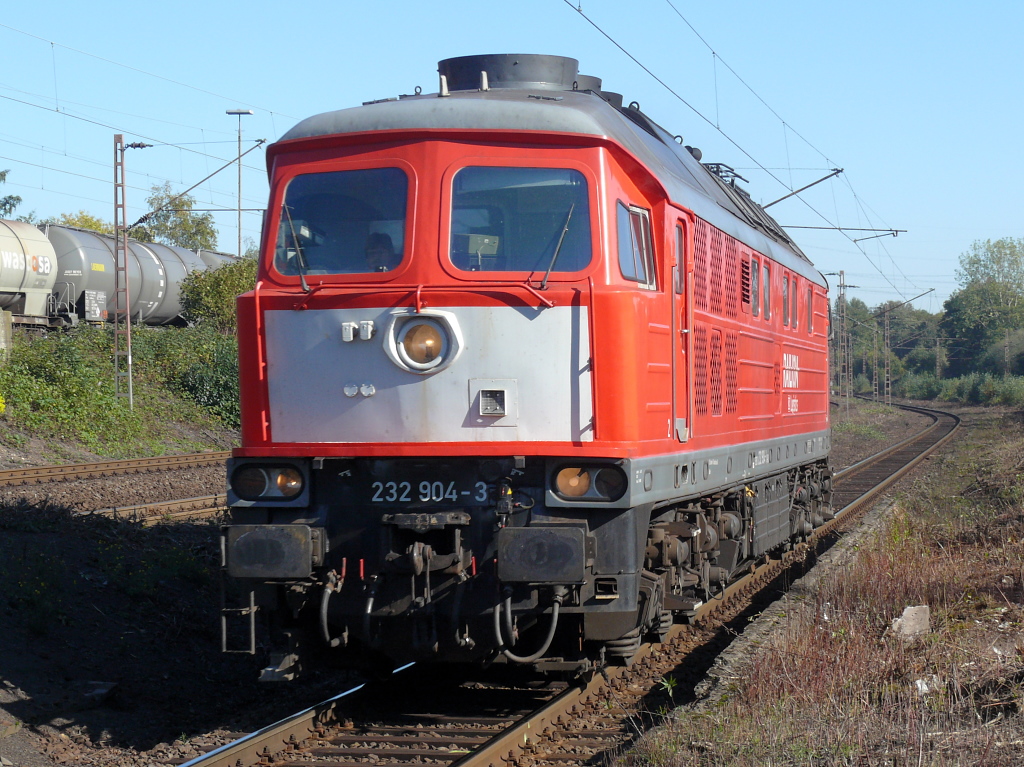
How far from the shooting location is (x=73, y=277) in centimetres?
2944

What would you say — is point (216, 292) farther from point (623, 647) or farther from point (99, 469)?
point (623, 647)

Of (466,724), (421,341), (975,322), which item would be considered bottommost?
(466,724)

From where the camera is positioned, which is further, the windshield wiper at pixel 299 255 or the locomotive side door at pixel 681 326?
the locomotive side door at pixel 681 326

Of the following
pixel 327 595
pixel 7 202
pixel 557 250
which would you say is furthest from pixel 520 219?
pixel 7 202

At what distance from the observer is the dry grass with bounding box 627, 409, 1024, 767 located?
507 centimetres

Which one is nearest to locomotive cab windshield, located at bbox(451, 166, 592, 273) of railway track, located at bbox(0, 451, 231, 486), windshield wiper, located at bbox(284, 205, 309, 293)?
windshield wiper, located at bbox(284, 205, 309, 293)

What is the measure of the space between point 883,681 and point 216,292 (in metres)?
29.5

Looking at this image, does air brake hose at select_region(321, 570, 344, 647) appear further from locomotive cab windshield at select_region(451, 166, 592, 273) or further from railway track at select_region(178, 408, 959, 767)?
locomotive cab windshield at select_region(451, 166, 592, 273)

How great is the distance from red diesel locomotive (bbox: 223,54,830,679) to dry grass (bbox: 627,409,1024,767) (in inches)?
35.0

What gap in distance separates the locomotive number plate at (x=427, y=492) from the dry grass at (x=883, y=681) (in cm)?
156

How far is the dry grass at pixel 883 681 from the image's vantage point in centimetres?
507

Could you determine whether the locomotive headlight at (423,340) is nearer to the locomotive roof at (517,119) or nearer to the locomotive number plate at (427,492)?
the locomotive number plate at (427,492)

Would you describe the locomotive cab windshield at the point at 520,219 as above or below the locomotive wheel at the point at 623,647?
above

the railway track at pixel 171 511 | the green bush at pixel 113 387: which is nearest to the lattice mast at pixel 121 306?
the green bush at pixel 113 387
